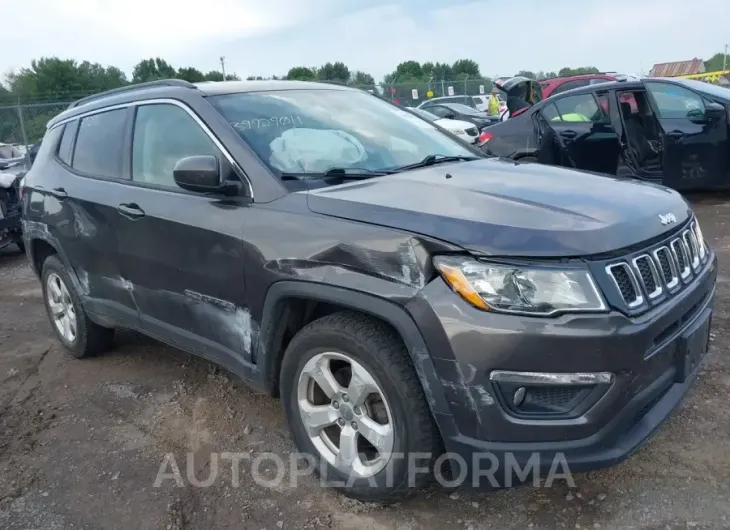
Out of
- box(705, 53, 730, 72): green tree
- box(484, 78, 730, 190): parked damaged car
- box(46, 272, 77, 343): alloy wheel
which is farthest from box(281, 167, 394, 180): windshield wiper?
box(705, 53, 730, 72): green tree

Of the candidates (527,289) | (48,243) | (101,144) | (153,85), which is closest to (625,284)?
(527,289)

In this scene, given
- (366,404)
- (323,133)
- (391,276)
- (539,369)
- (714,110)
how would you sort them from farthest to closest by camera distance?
1. (714,110)
2. (323,133)
3. (366,404)
4. (391,276)
5. (539,369)

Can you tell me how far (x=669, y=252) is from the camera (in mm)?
2529

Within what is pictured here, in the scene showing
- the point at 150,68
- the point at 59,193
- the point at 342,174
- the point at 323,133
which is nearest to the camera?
the point at 342,174

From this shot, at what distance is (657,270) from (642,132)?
6.05m

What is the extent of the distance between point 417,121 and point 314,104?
747mm

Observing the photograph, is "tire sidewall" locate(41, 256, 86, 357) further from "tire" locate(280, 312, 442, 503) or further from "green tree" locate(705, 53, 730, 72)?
"green tree" locate(705, 53, 730, 72)

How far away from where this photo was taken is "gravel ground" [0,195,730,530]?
2.64 meters

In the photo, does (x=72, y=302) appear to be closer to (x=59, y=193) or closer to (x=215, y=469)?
(x=59, y=193)

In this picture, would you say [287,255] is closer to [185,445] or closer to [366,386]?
[366,386]

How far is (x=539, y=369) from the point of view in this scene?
7.09 ft

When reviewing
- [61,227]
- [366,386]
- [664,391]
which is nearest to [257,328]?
[366,386]

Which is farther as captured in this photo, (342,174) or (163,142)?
(163,142)

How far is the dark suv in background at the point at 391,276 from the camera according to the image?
220 centimetres
